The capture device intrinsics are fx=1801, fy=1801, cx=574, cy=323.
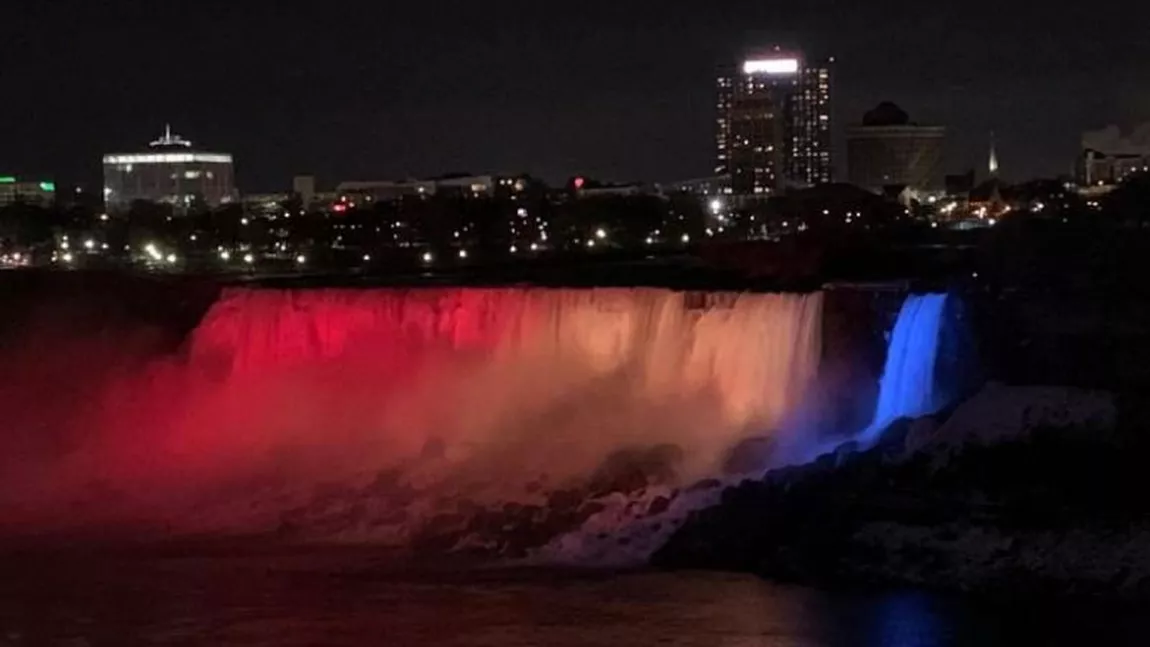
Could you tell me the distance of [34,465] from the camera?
3638cm

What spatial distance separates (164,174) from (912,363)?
142m

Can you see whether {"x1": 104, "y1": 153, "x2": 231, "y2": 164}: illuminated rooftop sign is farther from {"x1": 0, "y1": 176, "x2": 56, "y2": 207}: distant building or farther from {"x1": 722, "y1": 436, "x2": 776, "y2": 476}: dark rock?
{"x1": 722, "y1": 436, "x2": 776, "y2": 476}: dark rock

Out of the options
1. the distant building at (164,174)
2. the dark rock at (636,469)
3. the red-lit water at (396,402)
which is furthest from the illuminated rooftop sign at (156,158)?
the dark rock at (636,469)

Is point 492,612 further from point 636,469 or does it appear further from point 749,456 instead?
point 749,456

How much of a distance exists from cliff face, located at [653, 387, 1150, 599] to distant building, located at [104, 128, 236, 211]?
5433 inches

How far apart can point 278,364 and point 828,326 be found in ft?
41.6

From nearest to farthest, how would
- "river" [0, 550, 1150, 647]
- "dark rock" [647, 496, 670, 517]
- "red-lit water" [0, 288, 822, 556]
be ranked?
1. "river" [0, 550, 1150, 647]
2. "dark rock" [647, 496, 670, 517]
3. "red-lit water" [0, 288, 822, 556]

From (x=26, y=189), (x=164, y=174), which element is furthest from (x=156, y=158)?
(x=26, y=189)

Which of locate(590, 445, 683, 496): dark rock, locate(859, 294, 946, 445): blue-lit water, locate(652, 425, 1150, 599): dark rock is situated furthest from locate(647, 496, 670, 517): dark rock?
locate(859, 294, 946, 445): blue-lit water

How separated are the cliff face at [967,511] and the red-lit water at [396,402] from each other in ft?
13.2

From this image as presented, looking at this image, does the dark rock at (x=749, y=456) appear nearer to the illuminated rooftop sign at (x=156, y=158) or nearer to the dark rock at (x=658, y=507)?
the dark rock at (x=658, y=507)

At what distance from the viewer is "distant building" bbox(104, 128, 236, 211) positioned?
162m

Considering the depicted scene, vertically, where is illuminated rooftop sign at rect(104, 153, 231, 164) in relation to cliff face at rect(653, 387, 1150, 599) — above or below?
above

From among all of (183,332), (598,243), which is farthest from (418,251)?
(183,332)
